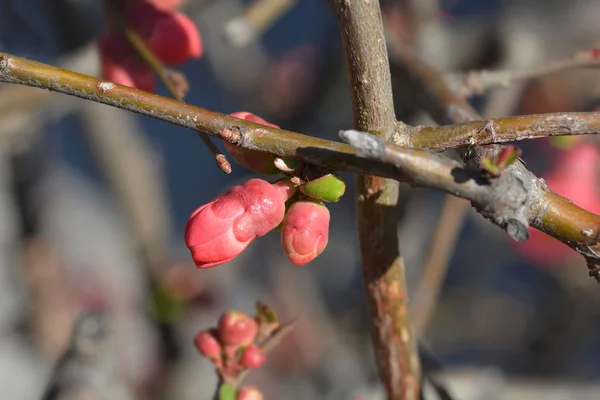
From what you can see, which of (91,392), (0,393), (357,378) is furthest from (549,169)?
(0,393)

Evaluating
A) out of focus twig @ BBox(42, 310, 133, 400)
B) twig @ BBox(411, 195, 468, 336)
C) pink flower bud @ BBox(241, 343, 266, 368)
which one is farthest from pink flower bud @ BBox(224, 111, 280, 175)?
twig @ BBox(411, 195, 468, 336)

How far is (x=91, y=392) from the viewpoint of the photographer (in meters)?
1.05

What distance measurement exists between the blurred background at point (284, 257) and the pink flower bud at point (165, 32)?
297 mm

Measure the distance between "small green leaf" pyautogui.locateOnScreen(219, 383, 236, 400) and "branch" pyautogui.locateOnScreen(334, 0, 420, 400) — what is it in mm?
183

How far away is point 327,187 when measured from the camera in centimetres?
57

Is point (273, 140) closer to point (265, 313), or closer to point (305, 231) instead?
point (305, 231)

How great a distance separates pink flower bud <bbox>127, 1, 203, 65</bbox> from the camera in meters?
0.95

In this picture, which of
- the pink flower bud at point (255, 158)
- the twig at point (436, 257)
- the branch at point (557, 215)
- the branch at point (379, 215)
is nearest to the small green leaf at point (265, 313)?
the branch at point (379, 215)

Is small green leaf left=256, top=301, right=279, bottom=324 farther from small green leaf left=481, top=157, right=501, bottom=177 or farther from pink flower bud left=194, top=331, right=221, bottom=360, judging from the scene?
small green leaf left=481, top=157, right=501, bottom=177

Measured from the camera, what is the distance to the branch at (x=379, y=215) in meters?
0.54

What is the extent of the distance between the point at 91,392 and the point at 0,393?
1.31m

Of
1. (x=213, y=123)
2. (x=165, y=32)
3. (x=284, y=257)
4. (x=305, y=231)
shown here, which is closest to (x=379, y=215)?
(x=305, y=231)

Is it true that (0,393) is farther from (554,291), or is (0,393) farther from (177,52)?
(554,291)

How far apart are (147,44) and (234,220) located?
0.49 metres
